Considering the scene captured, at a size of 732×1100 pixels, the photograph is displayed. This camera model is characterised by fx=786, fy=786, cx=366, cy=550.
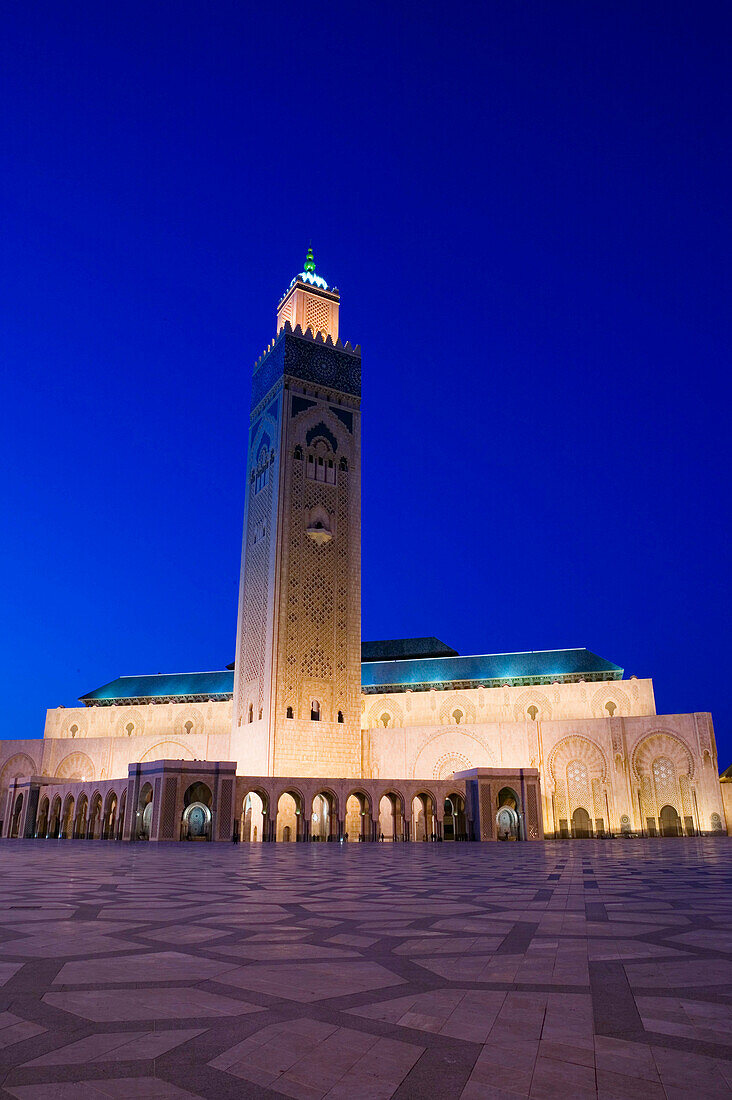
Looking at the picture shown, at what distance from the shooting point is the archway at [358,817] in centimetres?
2672

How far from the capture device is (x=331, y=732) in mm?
30188

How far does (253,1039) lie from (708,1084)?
115 centimetres

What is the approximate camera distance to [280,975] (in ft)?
9.85

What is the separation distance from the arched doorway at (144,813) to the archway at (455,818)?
34.1 feet

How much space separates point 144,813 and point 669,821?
62.4 feet

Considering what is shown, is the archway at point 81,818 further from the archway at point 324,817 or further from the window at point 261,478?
the window at point 261,478

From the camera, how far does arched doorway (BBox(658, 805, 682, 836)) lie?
29281mm

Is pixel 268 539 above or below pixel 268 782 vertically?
above

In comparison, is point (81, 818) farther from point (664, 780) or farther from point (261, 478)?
point (664, 780)

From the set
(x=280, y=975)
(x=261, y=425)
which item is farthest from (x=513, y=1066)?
(x=261, y=425)

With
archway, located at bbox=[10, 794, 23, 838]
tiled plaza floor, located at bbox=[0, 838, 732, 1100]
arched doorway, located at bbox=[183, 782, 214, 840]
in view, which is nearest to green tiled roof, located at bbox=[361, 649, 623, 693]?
arched doorway, located at bbox=[183, 782, 214, 840]

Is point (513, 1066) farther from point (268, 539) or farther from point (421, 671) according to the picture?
point (421, 671)

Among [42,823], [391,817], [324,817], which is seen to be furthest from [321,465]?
[42,823]

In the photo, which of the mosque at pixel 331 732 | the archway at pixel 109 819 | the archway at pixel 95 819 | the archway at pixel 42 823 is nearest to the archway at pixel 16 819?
the mosque at pixel 331 732
